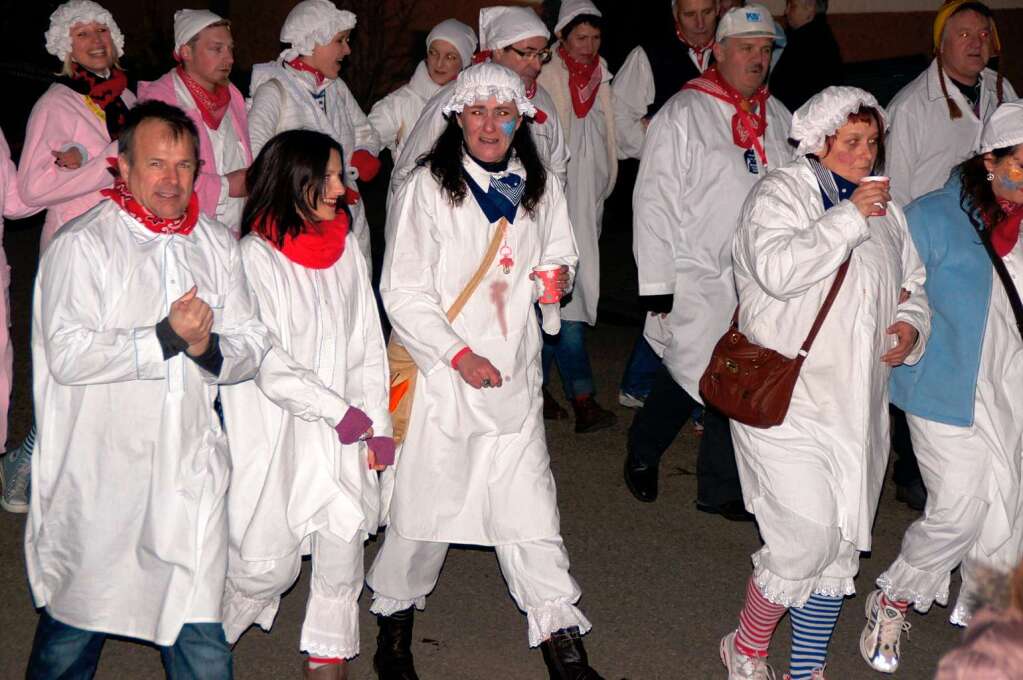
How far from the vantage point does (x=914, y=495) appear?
7043 mm

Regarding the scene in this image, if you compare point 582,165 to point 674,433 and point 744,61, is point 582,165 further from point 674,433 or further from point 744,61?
point 674,433

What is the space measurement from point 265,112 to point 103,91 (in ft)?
2.67

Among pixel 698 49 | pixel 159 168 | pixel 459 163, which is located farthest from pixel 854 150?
pixel 698 49

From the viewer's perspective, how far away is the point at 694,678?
17.4 ft

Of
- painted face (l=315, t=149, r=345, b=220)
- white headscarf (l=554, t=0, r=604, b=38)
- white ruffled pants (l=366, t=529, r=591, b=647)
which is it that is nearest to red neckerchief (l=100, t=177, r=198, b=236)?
painted face (l=315, t=149, r=345, b=220)

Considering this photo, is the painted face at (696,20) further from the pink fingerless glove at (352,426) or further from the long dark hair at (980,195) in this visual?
the pink fingerless glove at (352,426)

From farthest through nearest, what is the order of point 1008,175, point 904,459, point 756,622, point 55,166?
point 904,459, point 55,166, point 1008,175, point 756,622

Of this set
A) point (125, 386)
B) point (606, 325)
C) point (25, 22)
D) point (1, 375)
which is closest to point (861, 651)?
point (125, 386)

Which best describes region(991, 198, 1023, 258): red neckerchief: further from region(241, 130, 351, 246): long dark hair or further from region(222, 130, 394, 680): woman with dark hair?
region(241, 130, 351, 246): long dark hair

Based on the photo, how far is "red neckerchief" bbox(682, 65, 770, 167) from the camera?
21.6 ft

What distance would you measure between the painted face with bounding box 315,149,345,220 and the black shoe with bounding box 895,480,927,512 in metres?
3.62

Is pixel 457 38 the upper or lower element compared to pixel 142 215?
upper

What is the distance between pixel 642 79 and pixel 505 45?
1.56 metres

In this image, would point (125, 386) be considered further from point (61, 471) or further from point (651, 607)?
point (651, 607)
